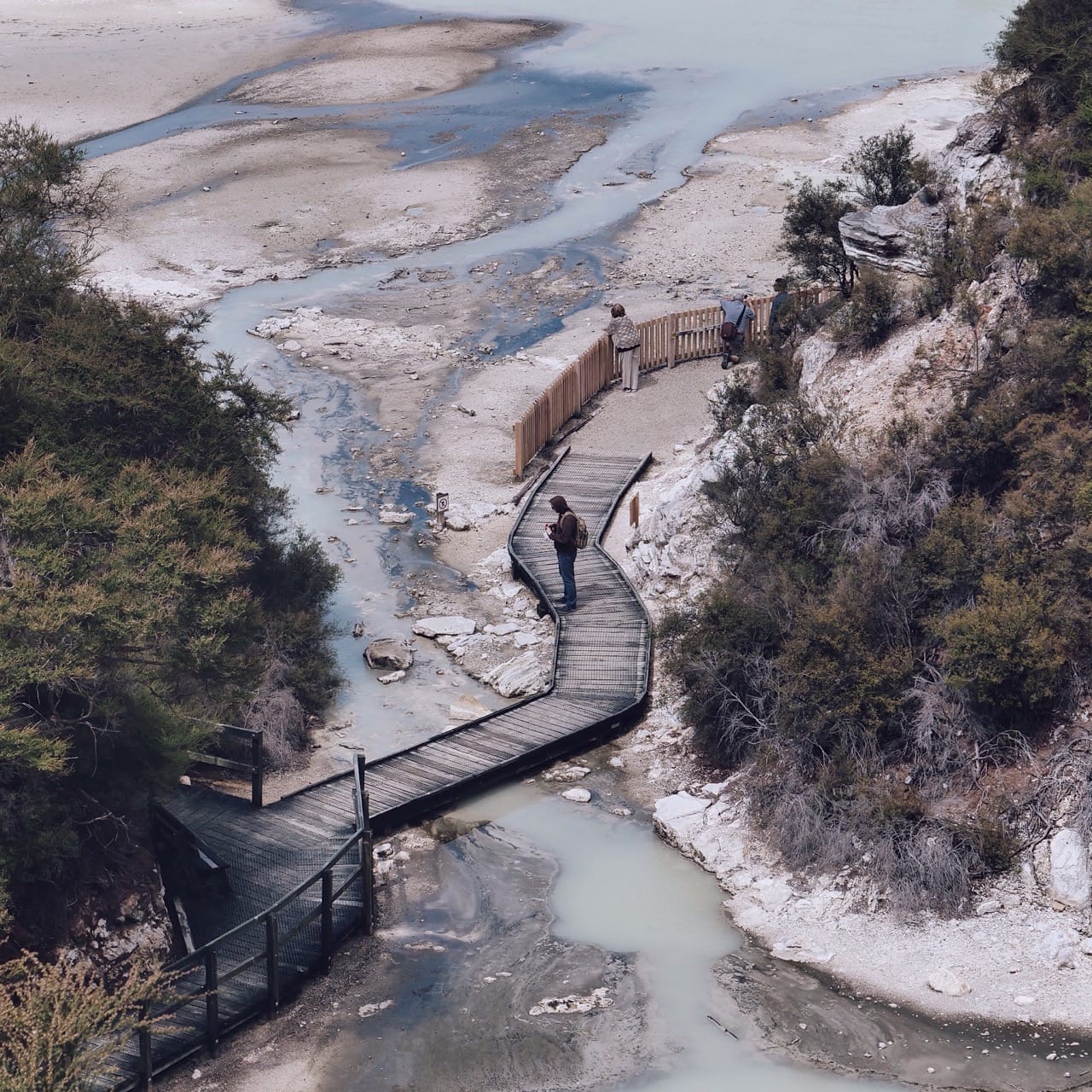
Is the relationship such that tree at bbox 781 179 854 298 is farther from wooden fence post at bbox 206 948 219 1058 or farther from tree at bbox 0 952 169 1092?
tree at bbox 0 952 169 1092

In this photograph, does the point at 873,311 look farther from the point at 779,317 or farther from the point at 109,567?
the point at 109,567

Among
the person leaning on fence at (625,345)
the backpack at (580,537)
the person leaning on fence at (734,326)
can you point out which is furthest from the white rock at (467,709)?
the person leaning on fence at (734,326)

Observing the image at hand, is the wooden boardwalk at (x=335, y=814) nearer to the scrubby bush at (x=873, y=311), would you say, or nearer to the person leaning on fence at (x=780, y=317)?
the person leaning on fence at (x=780, y=317)

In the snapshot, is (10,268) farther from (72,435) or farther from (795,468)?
(795,468)

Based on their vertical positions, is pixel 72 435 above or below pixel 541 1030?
above

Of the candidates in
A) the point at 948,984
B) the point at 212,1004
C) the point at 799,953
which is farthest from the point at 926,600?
the point at 212,1004

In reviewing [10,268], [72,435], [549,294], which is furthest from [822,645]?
[549,294]

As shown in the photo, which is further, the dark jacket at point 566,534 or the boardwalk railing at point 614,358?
the boardwalk railing at point 614,358

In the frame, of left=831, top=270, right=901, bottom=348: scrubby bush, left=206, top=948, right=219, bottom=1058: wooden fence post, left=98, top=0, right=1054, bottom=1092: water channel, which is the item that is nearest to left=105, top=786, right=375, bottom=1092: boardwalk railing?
left=206, top=948, right=219, bottom=1058: wooden fence post
